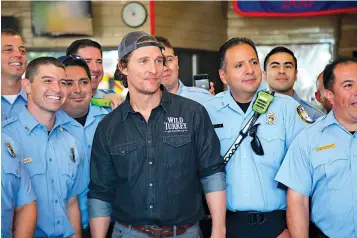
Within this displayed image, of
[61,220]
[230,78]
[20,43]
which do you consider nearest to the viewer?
[61,220]

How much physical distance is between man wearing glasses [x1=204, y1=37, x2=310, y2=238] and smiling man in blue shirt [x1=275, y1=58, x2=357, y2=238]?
105 millimetres

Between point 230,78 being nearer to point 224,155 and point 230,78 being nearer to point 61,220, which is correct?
point 224,155

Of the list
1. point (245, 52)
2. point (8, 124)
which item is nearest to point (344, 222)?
point (245, 52)

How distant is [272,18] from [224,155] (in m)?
4.86

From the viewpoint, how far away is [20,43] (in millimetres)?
3760

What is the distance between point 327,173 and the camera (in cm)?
287

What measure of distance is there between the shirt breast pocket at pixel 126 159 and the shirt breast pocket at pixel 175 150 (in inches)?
6.6

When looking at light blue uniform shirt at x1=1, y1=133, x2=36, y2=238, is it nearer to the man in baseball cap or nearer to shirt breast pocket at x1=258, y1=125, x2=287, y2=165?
the man in baseball cap

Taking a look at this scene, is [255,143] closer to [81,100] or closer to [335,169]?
[335,169]

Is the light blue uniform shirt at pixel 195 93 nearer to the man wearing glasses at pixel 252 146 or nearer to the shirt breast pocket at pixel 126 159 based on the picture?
the man wearing glasses at pixel 252 146

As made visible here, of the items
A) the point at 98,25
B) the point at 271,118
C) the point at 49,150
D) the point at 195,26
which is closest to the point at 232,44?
the point at 271,118

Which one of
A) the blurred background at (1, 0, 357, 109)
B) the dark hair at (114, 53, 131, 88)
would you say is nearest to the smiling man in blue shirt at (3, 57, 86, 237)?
the dark hair at (114, 53, 131, 88)

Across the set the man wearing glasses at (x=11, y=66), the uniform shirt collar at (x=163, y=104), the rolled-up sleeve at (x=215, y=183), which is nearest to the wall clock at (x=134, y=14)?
the man wearing glasses at (x=11, y=66)

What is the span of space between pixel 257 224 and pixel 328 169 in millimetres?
526
